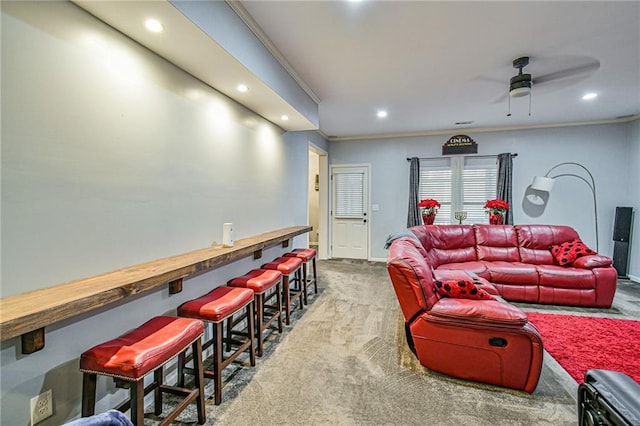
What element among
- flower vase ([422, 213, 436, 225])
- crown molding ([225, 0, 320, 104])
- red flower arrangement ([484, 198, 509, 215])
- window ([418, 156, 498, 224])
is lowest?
flower vase ([422, 213, 436, 225])

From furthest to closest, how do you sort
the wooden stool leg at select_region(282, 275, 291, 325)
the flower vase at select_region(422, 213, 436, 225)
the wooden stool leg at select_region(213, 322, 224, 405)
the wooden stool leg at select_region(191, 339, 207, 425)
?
the flower vase at select_region(422, 213, 436, 225) < the wooden stool leg at select_region(282, 275, 291, 325) < the wooden stool leg at select_region(213, 322, 224, 405) < the wooden stool leg at select_region(191, 339, 207, 425)

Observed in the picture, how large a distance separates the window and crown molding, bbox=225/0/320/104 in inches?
144

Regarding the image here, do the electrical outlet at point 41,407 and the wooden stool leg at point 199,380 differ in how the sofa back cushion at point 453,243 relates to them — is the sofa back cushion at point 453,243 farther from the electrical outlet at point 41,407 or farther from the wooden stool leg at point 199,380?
the electrical outlet at point 41,407

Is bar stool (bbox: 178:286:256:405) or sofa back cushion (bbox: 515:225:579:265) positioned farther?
sofa back cushion (bbox: 515:225:579:265)

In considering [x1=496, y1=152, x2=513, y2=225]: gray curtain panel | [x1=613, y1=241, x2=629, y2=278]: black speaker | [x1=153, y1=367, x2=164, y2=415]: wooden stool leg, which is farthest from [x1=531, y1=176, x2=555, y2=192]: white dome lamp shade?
[x1=153, y1=367, x2=164, y2=415]: wooden stool leg

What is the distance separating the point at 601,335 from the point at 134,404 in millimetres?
4012

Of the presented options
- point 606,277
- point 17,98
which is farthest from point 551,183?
point 17,98

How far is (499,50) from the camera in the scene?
2.71m

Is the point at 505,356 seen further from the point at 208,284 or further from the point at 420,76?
the point at 420,76

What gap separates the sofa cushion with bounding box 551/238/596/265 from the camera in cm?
396

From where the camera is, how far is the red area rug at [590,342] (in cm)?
242

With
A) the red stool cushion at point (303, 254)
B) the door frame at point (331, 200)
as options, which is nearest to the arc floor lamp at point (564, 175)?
the door frame at point (331, 200)

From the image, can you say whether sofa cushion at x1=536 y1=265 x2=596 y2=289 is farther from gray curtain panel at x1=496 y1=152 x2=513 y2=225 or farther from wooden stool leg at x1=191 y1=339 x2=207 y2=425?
wooden stool leg at x1=191 y1=339 x2=207 y2=425

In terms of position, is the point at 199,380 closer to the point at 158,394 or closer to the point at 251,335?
the point at 158,394
